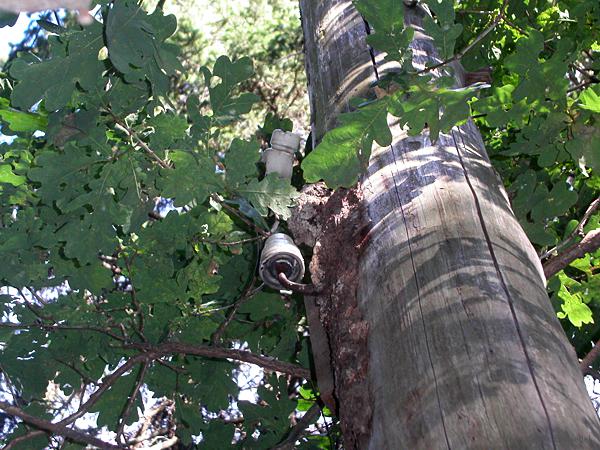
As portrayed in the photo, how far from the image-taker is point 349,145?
6.31 ft

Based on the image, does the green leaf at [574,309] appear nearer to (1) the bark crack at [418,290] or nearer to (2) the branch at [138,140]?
(1) the bark crack at [418,290]

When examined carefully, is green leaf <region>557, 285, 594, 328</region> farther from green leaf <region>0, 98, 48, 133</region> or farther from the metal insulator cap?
green leaf <region>0, 98, 48, 133</region>

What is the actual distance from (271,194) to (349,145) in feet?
2.09

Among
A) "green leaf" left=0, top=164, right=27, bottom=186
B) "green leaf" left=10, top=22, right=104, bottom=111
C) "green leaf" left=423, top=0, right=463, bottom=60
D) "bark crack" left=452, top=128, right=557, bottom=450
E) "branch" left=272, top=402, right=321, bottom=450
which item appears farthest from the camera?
"branch" left=272, top=402, right=321, bottom=450

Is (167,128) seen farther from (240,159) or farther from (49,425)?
(49,425)

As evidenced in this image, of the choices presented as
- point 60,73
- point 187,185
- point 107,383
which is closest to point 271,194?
point 187,185

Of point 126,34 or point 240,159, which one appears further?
point 240,159

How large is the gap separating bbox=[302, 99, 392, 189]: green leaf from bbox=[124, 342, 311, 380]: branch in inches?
37.8

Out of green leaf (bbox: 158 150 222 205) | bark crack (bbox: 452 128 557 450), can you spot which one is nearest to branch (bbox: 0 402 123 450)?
green leaf (bbox: 158 150 222 205)

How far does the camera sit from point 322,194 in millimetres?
2346

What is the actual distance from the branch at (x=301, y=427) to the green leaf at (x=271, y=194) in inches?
47.9

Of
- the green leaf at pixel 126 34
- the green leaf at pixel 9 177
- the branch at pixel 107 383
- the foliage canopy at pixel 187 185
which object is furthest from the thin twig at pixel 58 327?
the green leaf at pixel 126 34

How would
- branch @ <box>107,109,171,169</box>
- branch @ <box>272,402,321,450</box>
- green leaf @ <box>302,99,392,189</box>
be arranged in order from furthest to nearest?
branch @ <box>272,402,321,450</box>
branch @ <box>107,109,171,169</box>
green leaf @ <box>302,99,392,189</box>

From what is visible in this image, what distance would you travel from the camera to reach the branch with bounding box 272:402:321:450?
3.27 m
